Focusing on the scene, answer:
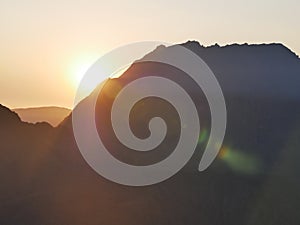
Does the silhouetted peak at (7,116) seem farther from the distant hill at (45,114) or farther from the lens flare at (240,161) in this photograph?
the lens flare at (240,161)

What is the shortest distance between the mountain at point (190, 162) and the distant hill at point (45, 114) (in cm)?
593

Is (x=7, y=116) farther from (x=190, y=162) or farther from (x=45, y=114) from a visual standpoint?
(x=190, y=162)

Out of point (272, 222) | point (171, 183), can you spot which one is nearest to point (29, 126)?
point (171, 183)

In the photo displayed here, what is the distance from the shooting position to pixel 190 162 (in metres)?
103

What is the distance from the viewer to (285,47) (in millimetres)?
134750

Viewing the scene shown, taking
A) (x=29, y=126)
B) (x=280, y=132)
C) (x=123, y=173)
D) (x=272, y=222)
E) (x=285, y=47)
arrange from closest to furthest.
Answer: (x=272, y=222), (x=123, y=173), (x=280, y=132), (x=29, y=126), (x=285, y=47)

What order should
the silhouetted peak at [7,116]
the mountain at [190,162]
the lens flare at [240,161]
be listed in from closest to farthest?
the mountain at [190,162] < the lens flare at [240,161] < the silhouetted peak at [7,116]

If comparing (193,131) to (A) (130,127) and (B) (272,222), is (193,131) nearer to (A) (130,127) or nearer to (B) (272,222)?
(A) (130,127)

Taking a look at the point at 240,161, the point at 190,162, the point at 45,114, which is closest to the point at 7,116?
the point at 45,114

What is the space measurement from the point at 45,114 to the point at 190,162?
4879cm

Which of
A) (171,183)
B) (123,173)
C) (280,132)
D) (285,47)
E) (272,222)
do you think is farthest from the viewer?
(285,47)

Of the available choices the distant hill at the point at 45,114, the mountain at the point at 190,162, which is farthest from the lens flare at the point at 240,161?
the distant hill at the point at 45,114

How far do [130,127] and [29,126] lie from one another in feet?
68.4

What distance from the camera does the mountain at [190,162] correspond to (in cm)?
9100
